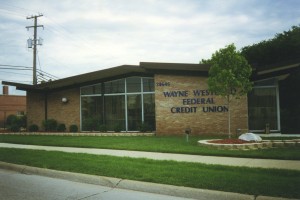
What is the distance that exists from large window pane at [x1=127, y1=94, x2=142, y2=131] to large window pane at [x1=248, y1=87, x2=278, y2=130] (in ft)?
23.2

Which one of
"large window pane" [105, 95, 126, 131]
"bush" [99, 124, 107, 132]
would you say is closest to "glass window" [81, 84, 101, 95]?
"large window pane" [105, 95, 126, 131]

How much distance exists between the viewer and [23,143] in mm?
16922

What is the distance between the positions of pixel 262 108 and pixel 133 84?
27.6 feet

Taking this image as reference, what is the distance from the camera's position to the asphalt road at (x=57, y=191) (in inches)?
263

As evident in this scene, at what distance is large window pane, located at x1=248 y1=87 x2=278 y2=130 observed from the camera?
20047mm

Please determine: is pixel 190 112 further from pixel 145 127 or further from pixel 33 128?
pixel 33 128

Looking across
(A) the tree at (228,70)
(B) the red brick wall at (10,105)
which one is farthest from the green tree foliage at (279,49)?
(B) the red brick wall at (10,105)

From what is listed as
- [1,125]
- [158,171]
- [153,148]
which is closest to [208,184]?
[158,171]

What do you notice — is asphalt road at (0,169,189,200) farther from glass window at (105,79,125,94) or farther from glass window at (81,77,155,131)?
glass window at (105,79,125,94)

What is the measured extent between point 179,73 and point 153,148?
26.4 ft

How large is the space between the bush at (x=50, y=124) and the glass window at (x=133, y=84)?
21.0 ft

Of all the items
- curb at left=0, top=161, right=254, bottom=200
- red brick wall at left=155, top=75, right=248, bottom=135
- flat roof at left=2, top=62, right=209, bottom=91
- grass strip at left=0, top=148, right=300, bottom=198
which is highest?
flat roof at left=2, top=62, right=209, bottom=91

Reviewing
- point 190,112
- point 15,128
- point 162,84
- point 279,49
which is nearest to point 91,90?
point 162,84

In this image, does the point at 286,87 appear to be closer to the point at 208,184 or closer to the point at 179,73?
the point at 179,73
